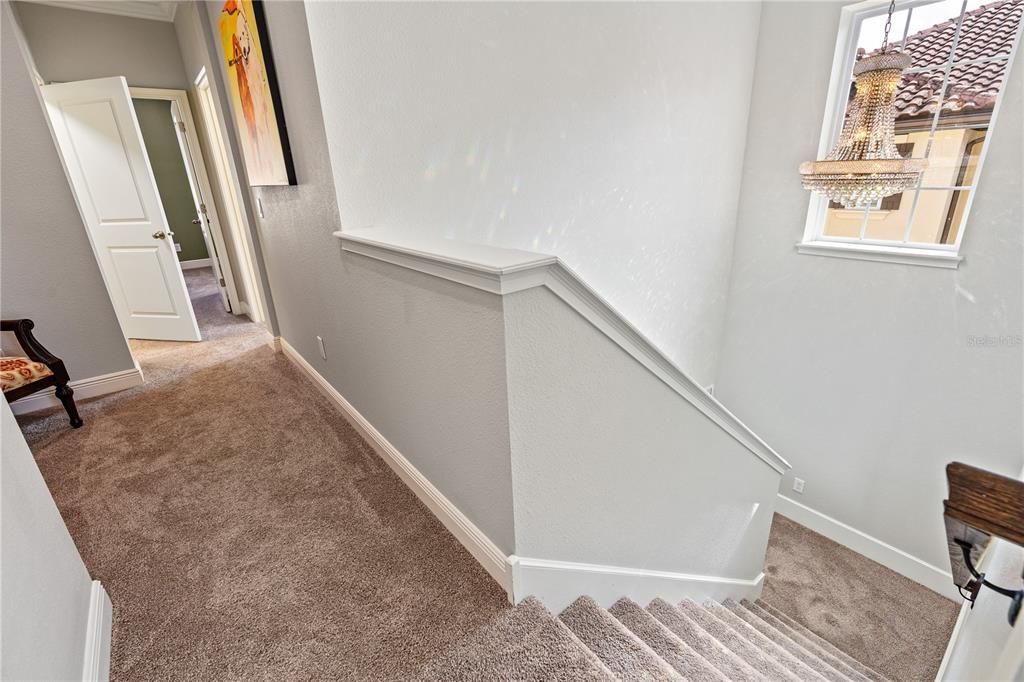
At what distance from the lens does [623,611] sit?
160 centimetres

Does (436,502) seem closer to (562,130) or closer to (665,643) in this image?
(665,643)

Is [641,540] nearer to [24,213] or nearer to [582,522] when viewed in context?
[582,522]

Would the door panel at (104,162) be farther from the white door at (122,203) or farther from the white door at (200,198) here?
A: the white door at (200,198)

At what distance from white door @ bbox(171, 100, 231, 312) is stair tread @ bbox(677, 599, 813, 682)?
4427mm

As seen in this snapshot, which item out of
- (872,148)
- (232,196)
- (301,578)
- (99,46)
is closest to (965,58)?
(872,148)

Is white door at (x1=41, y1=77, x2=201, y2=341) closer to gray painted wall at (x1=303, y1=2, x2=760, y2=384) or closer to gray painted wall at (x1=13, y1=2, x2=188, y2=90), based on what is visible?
gray painted wall at (x1=13, y1=2, x2=188, y2=90)

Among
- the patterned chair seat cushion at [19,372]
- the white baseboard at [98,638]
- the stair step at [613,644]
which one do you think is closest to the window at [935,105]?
the stair step at [613,644]

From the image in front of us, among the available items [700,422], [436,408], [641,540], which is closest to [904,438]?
[700,422]

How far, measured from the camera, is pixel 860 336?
3.03 m

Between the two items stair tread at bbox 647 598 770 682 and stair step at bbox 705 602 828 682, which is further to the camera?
stair step at bbox 705 602 828 682

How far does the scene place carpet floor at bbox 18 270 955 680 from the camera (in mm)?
1246

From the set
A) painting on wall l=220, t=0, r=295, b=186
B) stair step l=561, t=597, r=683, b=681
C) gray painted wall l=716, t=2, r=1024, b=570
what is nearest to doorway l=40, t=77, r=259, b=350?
painting on wall l=220, t=0, r=295, b=186

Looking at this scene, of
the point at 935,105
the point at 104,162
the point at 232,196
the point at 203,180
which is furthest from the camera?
the point at 203,180

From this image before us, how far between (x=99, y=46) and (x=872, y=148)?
477 cm
